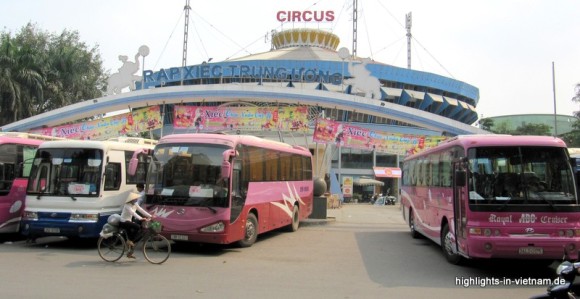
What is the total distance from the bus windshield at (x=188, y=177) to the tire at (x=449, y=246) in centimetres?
501

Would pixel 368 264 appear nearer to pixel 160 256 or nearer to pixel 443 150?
pixel 443 150

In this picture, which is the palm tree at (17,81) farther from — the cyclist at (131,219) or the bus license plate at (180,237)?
the cyclist at (131,219)

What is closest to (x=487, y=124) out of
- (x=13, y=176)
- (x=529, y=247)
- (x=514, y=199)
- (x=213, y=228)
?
(x=514, y=199)

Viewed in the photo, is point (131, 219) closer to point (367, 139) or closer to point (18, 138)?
point (18, 138)

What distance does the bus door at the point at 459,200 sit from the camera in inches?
360

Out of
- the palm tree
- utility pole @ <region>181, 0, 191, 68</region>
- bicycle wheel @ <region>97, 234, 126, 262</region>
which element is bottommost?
bicycle wheel @ <region>97, 234, 126, 262</region>

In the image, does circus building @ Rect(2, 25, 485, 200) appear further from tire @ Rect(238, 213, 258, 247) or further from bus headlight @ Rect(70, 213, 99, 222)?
bus headlight @ Rect(70, 213, 99, 222)

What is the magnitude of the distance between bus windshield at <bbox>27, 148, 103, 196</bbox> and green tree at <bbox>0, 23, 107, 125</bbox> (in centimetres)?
2511

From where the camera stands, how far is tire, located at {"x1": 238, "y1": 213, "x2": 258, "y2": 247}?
12.6 metres

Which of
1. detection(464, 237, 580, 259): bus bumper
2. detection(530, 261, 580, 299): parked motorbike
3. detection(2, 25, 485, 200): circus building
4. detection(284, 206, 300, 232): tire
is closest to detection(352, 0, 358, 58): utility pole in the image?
detection(2, 25, 485, 200): circus building

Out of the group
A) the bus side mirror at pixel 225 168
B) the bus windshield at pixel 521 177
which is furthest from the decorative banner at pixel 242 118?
the bus windshield at pixel 521 177

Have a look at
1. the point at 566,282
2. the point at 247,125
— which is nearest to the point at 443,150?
the point at 566,282

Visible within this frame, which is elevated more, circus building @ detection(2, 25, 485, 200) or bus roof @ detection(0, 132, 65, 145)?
circus building @ detection(2, 25, 485, 200)

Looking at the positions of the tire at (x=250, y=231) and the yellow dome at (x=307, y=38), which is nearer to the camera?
the tire at (x=250, y=231)
